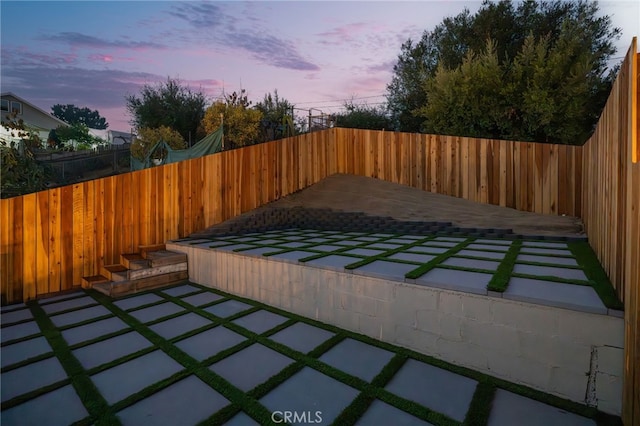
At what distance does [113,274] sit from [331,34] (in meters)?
6.33

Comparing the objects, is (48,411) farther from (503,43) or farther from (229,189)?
(503,43)

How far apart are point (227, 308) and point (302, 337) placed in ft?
3.43

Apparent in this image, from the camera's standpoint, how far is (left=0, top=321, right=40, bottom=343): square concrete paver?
103 inches

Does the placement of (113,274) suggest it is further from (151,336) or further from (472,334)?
(472,334)

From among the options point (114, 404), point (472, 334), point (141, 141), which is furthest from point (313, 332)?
point (141, 141)

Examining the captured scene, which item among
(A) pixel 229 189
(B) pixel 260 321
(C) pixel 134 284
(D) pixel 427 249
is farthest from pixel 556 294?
(A) pixel 229 189

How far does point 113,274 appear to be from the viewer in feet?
12.8

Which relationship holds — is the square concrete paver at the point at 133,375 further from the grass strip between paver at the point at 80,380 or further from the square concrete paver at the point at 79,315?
the square concrete paver at the point at 79,315

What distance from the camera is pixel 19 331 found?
2.73 m

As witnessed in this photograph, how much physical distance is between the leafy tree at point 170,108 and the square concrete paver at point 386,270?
418 inches

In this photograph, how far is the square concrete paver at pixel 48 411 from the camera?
1617mm

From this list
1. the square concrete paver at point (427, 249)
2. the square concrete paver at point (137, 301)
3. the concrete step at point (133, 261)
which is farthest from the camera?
the concrete step at point (133, 261)

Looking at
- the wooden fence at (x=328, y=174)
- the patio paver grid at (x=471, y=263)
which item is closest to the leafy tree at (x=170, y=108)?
the wooden fence at (x=328, y=174)

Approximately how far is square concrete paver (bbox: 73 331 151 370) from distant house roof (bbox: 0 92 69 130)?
18.2 meters
